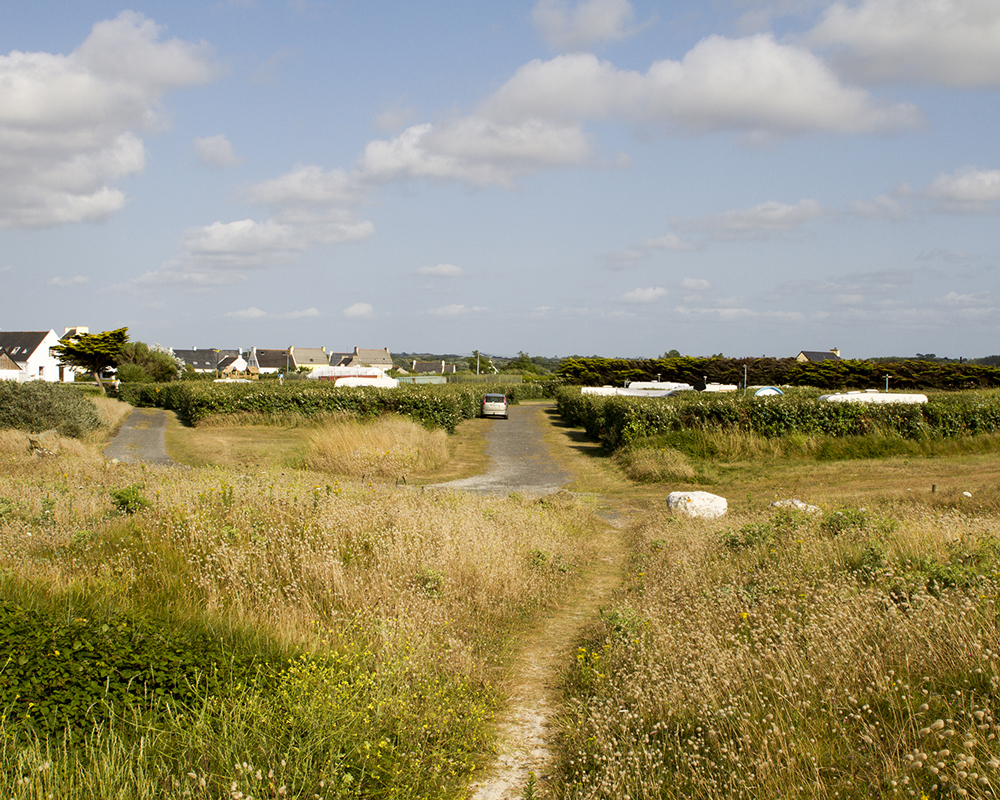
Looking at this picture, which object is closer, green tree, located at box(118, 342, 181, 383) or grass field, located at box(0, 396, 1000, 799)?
grass field, located at box(0, 396, 1000, 799)

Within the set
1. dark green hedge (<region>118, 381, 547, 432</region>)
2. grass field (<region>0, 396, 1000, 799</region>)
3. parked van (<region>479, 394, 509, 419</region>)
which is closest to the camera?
grass field (<region>0, 396, 1000, 799</region>)

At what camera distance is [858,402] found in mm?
22266

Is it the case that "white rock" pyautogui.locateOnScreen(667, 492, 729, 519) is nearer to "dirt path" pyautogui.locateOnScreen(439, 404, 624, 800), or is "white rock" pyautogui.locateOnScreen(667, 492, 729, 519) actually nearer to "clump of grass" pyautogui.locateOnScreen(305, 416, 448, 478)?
"dirt path" pyautogui.locateOnScreen(439, 404, 624, 800)

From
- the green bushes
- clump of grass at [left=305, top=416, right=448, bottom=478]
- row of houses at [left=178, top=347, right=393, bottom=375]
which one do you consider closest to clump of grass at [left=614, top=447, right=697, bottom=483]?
clump of grass at [left=305, top=416, right=448, bottom=478]

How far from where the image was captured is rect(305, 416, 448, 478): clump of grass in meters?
18.5

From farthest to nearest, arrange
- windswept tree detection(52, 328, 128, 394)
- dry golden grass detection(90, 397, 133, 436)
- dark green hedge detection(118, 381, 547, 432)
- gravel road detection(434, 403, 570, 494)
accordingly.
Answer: windswept tree detection(52, 328, 128, 394), dark green hedge detection(118, 381, 547, 432), dry golden grass detection(90, 397, 133, 436), gravel road detection(434, 403, 570, 494)

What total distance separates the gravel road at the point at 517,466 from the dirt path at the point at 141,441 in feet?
28.9

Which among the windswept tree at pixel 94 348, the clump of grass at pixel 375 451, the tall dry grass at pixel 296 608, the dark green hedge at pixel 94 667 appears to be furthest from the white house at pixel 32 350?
the dark green hedge at pixel 94 667

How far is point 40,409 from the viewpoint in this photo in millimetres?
22594

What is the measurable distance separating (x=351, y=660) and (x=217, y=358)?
129 meters

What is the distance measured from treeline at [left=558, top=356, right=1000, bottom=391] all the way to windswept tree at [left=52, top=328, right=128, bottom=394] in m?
40.8

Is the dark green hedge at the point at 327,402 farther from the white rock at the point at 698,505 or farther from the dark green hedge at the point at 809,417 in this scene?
the white rock at the point at 698,505

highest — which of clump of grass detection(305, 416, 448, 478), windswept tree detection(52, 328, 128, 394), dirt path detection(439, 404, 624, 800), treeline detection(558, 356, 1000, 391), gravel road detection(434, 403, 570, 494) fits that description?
windswept tree detection(52, 328, 128, 394)

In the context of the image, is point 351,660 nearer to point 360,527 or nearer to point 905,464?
point 360,527
